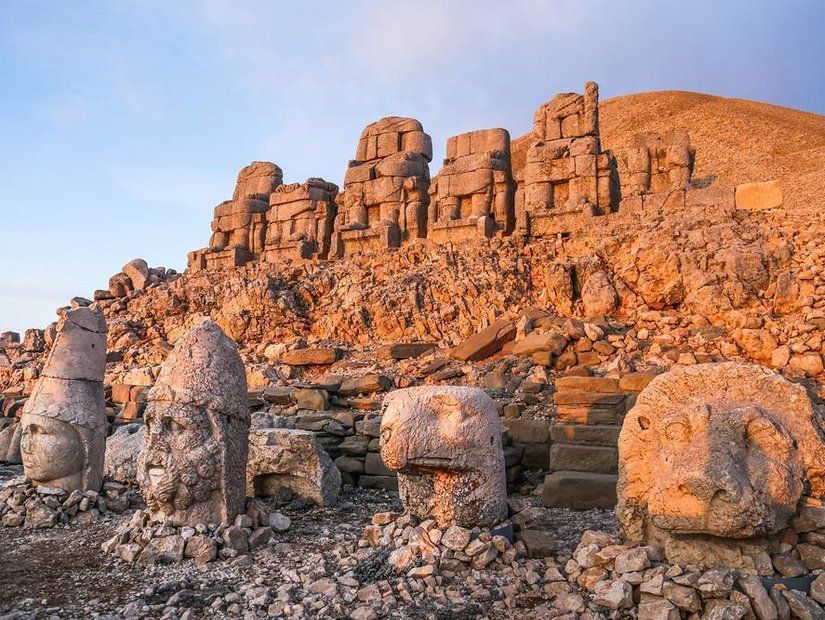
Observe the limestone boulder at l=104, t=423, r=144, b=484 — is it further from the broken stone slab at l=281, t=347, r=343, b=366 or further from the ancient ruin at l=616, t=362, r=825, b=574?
the ancient ruin at l=616, t=362, r=825, b=574

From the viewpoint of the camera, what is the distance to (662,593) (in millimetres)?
3377

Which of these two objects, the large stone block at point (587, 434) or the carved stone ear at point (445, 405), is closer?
the carved stone ear at point (445, 405)

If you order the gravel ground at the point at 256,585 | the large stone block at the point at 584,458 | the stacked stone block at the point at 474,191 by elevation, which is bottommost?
the gravel ground at the point at 256,585

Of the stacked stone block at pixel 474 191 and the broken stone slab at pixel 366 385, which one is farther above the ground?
the stacked stone block at pixel 474 191

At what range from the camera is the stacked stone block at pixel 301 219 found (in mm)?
16566

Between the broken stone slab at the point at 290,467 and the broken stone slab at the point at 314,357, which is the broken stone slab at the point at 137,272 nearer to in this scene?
the broken stone slab at the point at 314,357

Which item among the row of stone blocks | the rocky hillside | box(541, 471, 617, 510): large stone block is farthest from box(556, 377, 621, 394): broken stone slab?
the rocky hillside

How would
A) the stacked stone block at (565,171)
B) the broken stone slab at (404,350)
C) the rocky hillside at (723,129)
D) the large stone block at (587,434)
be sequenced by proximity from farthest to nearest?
the rocky hillside at (723,129), the stacked stone block at (565,171), the broken stone slab at (404,350), the large stone block at (587,434)

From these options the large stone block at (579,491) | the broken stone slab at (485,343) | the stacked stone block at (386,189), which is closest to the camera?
the large stone block at (579,491)

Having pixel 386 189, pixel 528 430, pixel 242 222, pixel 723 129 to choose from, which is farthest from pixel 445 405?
pixel 723 129

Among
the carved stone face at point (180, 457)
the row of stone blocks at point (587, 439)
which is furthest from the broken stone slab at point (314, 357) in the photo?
the carved stone face at point (180, 457)

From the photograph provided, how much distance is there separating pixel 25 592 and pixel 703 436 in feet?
14.9

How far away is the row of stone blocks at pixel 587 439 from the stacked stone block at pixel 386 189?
8.59 metres

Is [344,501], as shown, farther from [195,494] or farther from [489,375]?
[489,375]
